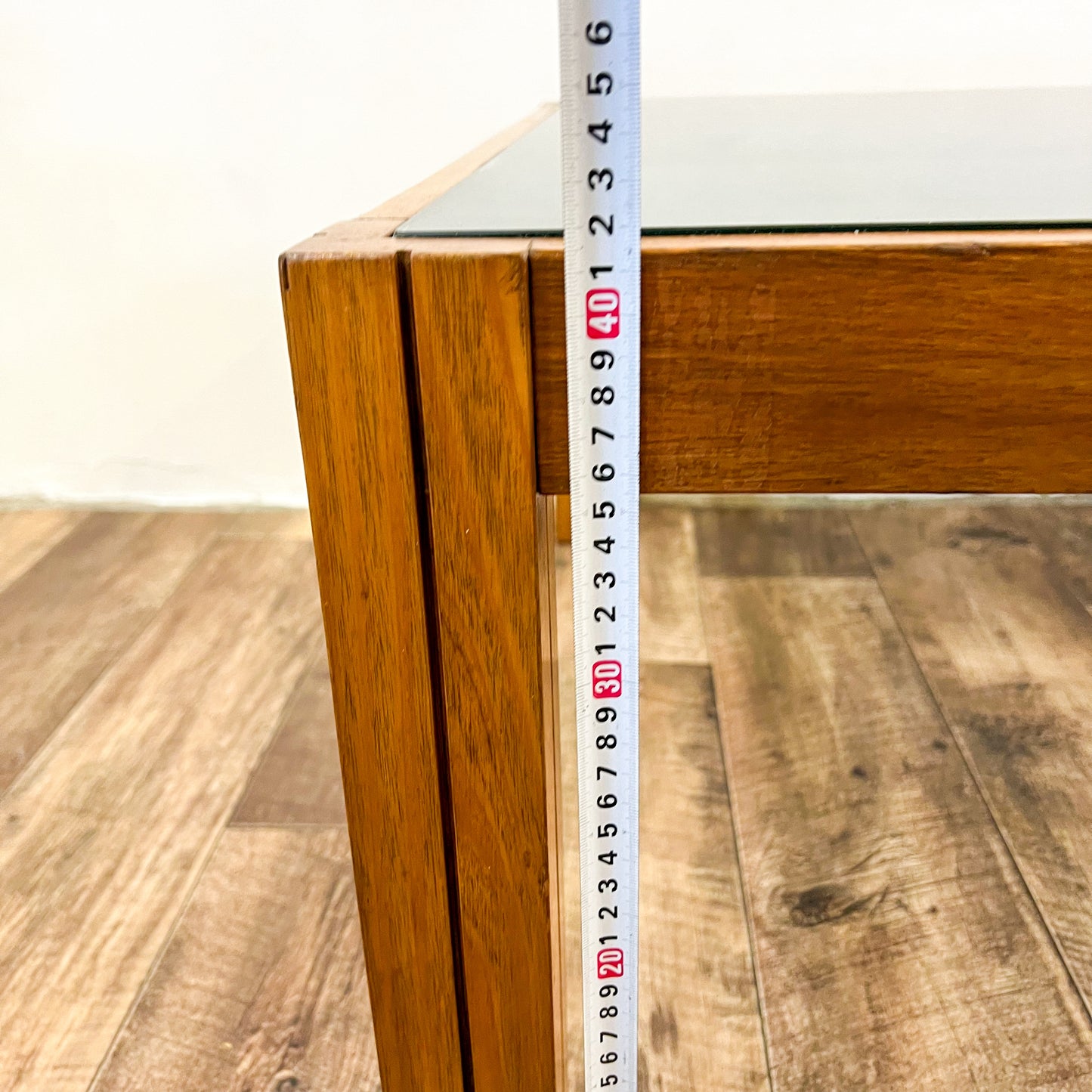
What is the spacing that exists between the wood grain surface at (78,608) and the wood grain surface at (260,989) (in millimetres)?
338

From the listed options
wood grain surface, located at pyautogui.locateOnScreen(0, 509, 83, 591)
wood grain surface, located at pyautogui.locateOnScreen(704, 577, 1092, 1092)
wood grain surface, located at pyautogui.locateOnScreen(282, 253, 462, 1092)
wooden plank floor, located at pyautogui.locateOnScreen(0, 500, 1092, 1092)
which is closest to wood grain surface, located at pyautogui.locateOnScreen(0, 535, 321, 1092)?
wooden plank floor, located at pyautogui.locateOnScreen(0, 500, 1092, 1092)

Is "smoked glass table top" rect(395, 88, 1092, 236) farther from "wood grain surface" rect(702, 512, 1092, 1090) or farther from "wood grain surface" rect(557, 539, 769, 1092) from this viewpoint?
"wood grain surface" rect(702, 512, 1092, 1090)

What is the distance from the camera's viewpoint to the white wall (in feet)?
4.52

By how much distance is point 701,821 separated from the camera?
97 cm

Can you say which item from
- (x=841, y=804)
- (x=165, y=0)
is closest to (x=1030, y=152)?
(x=841, y=804)

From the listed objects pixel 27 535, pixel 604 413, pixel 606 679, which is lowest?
pixel 27 535

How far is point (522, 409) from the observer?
0.37 meters

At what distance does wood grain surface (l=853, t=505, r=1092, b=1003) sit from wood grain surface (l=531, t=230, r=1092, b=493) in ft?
1.95

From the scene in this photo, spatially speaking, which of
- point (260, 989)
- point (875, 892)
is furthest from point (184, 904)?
point (875, 892)

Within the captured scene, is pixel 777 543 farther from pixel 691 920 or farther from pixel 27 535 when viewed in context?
pixel 27 535

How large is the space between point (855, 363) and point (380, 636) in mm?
215

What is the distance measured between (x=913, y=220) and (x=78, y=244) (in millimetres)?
1500

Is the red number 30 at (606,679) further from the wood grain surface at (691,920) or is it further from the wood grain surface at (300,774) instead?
the wood grain surface at (300,774)

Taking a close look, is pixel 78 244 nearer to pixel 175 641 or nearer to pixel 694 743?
pixel 175 641
